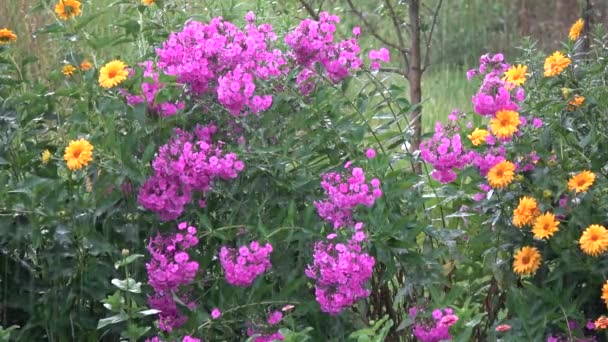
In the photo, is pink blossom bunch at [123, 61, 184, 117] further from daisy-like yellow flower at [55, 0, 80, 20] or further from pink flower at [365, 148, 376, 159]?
pink flower at [365, 148, 376, 159]

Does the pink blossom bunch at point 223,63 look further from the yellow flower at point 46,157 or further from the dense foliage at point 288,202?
the yellow flower at point 46,157

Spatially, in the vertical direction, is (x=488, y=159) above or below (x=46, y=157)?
below

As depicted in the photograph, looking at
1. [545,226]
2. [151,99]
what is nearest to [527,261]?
[545,226]

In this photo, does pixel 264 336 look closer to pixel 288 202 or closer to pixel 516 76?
pixel 288 202

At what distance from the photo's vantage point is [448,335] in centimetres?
263

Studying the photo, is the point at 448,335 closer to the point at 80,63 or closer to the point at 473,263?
the point at 473,263

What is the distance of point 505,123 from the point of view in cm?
271

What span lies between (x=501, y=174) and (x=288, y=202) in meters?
0.56

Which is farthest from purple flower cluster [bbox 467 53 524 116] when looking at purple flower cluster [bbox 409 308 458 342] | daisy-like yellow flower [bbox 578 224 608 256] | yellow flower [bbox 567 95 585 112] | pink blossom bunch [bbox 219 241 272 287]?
pink blossom bunch [bbox 219 241 272 287]

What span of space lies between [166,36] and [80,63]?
0.37 metres

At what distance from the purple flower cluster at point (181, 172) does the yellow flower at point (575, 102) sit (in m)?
0.84

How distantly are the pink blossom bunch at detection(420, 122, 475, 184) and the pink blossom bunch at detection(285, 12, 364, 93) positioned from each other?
12.0 inches

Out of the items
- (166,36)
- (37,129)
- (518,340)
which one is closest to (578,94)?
(518,340)

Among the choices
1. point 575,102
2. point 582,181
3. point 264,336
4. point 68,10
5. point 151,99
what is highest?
point 68,10
